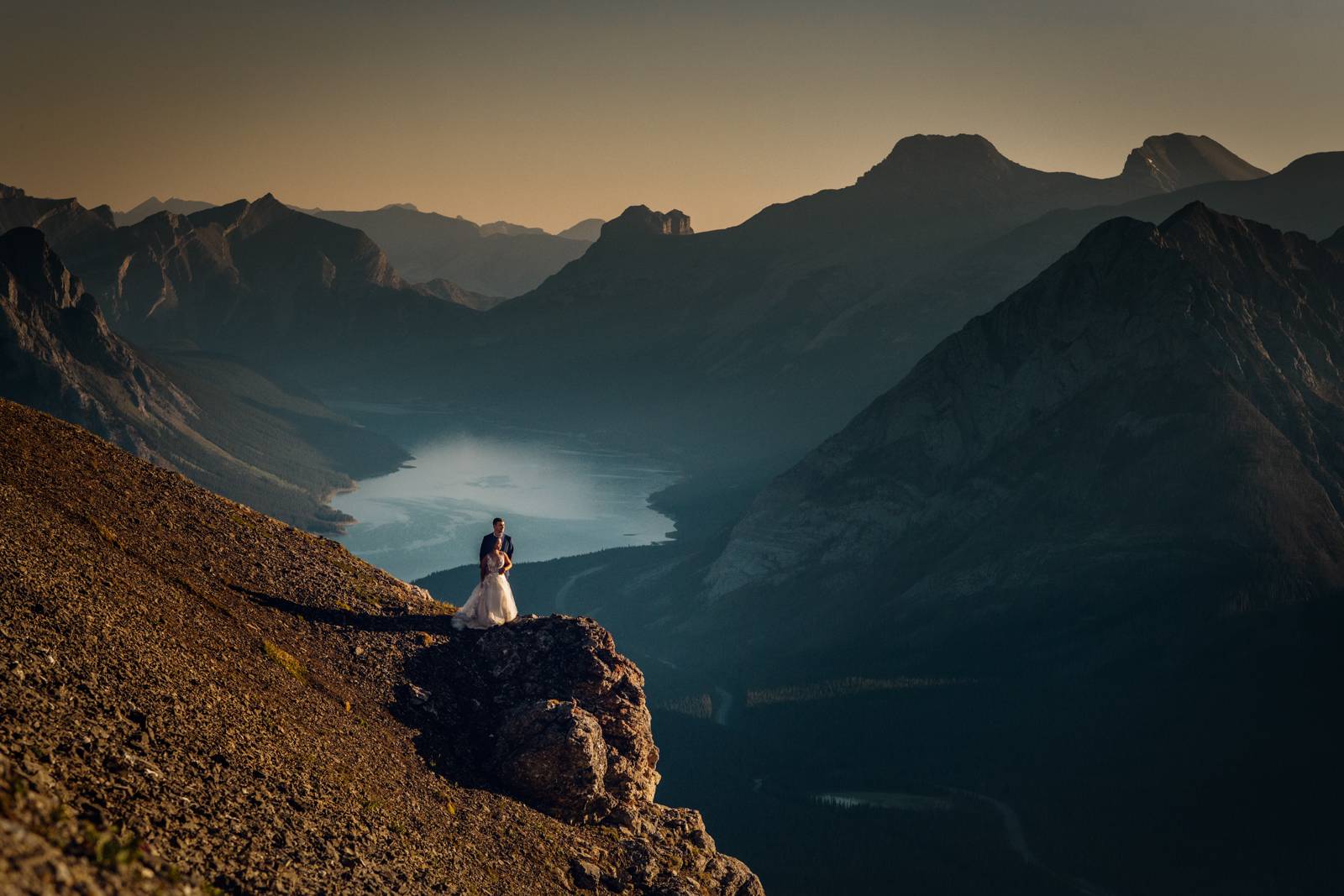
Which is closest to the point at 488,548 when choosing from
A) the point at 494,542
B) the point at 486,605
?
the point at 494,542

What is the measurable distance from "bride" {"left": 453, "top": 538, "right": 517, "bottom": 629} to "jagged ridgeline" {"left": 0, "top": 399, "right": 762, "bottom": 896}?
0.61m

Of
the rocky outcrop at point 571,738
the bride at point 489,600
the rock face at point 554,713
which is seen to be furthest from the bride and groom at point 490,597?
the rock face at point 554,713

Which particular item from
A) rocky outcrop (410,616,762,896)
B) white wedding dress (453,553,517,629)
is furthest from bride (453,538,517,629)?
rocky outcrop (410,616,762,896)

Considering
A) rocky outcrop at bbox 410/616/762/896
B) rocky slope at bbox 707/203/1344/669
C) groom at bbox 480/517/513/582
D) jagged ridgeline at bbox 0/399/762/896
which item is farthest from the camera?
rocky slope at bbox 707/203/1344/669

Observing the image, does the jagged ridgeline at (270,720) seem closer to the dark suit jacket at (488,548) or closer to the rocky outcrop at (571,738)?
the rocky outcrop at (571,738)

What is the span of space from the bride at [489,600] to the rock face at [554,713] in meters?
0.85

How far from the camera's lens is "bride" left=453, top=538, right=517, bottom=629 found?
4969 cm

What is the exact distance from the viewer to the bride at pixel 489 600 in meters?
49.7

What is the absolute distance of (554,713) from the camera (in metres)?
44.9

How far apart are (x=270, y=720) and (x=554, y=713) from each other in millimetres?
11549

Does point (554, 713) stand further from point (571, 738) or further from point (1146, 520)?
point (1146, 520)

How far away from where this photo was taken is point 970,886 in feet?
375

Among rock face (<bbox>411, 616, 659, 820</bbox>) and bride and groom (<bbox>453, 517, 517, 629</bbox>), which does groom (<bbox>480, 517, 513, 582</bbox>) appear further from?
rock face (<bbox>411, 616, 659, 820</bbox>)

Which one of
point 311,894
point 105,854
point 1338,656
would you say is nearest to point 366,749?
point 311,894
